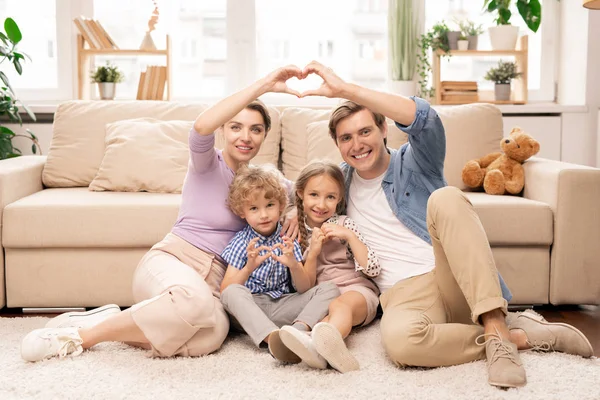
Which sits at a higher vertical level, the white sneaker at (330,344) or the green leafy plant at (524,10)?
the green leafy plant at (524,10)

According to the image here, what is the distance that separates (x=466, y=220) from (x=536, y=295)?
1.01 meters

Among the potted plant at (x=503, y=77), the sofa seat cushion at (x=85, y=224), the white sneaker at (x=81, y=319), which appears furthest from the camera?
the potted plant at (x=503, y=77)

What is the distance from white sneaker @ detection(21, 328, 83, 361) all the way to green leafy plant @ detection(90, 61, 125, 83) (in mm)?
2340

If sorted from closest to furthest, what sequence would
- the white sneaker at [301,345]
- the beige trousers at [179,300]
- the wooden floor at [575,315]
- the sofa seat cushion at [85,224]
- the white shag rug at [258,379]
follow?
1. the white shag rug at [258,379]
2. the white sneaker at [301,345]
3. the beige trousers at [179,300]
4. the wooden floor at [575,315]
5. the sofa seat cushion at [85,224]

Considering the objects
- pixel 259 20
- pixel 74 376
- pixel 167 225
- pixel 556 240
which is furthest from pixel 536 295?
pixel 259 20

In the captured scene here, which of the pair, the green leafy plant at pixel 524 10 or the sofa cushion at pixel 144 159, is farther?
the green leafy plant at pixel 524 10

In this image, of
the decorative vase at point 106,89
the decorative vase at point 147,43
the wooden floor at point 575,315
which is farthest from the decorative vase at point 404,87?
the wooden floor at point 575,315

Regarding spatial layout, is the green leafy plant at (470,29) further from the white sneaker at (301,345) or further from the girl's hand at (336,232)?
the white sneaker at (301,345)

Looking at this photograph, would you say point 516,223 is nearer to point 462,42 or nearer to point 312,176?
point 312,176

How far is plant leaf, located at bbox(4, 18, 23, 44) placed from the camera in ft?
12.3

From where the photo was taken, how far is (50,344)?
2.01 metres

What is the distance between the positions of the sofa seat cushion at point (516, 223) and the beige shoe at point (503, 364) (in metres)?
0.90

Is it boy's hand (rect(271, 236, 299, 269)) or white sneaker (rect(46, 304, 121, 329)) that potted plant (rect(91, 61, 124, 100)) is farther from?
boy's hand (rect(271, 236, 299, 269))

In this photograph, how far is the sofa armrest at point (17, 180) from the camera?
2686 millimetres
